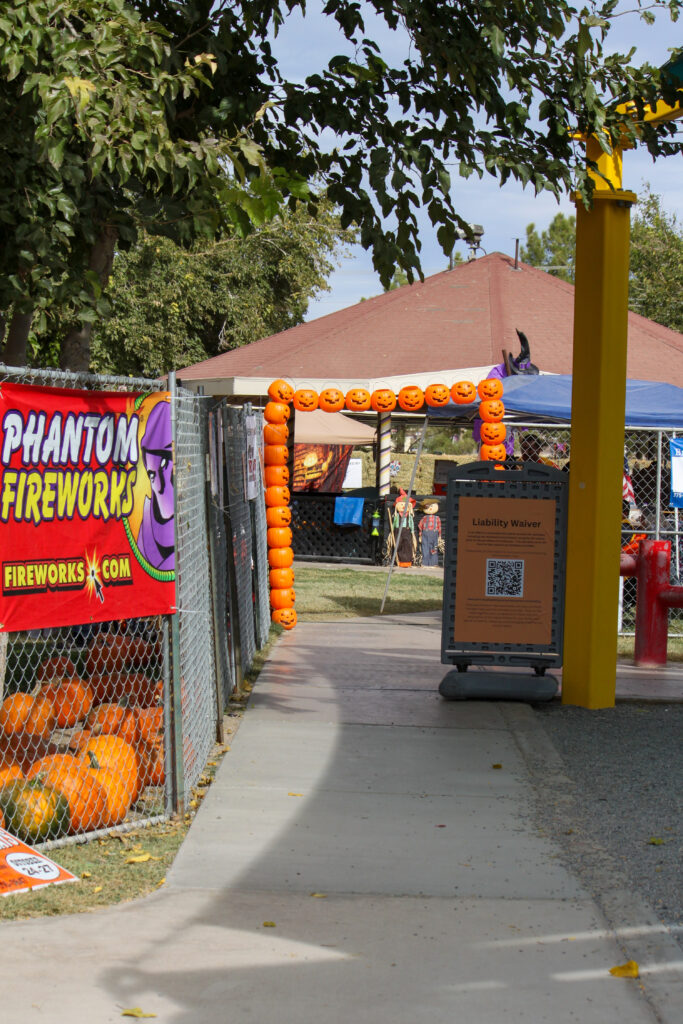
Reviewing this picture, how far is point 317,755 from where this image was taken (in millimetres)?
6574

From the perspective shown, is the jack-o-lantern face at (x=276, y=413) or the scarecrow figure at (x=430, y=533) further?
the scarecrow figure at (x=430, y=533)

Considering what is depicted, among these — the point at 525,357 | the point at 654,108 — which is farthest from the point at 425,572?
the point at 654,108

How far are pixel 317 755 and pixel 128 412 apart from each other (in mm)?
2497

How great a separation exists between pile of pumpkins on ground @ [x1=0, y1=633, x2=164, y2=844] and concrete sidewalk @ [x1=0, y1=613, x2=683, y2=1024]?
427 millimetres

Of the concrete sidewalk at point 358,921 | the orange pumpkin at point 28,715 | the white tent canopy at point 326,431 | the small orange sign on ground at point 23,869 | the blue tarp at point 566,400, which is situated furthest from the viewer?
the white tent canopy at point 326,431

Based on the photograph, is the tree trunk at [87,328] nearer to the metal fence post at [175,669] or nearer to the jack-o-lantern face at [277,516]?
the metal fence post at [175,669]

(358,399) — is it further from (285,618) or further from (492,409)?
(285,618)

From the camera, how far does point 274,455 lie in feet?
42.5

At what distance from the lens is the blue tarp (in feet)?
40.1

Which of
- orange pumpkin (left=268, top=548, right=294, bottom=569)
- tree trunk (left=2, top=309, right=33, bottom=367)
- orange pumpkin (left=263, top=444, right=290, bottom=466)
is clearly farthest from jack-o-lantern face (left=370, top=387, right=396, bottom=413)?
tree trunk (left=2, top=309, right=33, bottom=367)

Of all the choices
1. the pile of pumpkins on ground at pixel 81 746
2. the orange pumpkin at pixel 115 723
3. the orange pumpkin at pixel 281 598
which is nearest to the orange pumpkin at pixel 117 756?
the pile of pumpkins on ground at pixel 81 746

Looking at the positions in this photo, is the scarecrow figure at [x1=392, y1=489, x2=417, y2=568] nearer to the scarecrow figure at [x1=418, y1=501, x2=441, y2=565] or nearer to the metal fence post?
the scarecrow figure at [x1=418, y1=501, x2=441, y2=565]

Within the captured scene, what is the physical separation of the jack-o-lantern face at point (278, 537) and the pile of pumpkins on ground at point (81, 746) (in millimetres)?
5689

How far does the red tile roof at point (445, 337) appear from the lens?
66.6 feet
